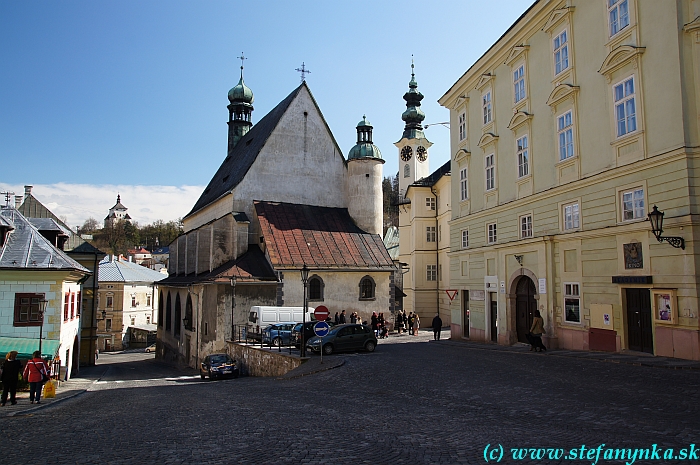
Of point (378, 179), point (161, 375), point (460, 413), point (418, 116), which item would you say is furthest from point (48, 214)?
point (460, 413)

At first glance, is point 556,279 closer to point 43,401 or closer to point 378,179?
point 43,401

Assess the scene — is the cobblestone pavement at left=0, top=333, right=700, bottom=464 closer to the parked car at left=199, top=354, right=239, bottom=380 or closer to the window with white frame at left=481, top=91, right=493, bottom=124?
the parked car at left=199, top=354, right=239, bottom=380

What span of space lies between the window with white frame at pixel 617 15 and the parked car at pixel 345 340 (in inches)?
584

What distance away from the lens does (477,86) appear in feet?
92.1

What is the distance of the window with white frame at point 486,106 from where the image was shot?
26953 mm

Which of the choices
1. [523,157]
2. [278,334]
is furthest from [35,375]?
[523,157]

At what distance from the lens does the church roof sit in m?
34.8

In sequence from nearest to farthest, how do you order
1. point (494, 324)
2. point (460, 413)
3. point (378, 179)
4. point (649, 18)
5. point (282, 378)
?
1. point (460, 413)
2. point (649, 18)
3. point (282, 378)
4. point (494, 324)
5. point (378, 179)

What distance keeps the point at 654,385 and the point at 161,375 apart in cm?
2858

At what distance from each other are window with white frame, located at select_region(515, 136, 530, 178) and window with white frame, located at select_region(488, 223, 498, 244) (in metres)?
3.20

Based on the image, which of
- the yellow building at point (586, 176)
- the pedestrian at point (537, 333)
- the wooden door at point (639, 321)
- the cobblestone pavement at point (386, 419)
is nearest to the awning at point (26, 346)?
the cobblestone pavement at point (386, 419)

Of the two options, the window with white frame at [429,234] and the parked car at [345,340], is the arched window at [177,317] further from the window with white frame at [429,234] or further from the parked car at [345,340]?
the window with white frame at [429,234]

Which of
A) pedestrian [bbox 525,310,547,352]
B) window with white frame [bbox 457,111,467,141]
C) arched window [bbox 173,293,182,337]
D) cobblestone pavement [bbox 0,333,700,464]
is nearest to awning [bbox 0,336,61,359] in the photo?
cobblestone pavement [bbox 0,333,700,464]

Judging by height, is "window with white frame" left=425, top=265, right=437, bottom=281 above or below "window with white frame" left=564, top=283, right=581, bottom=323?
above
